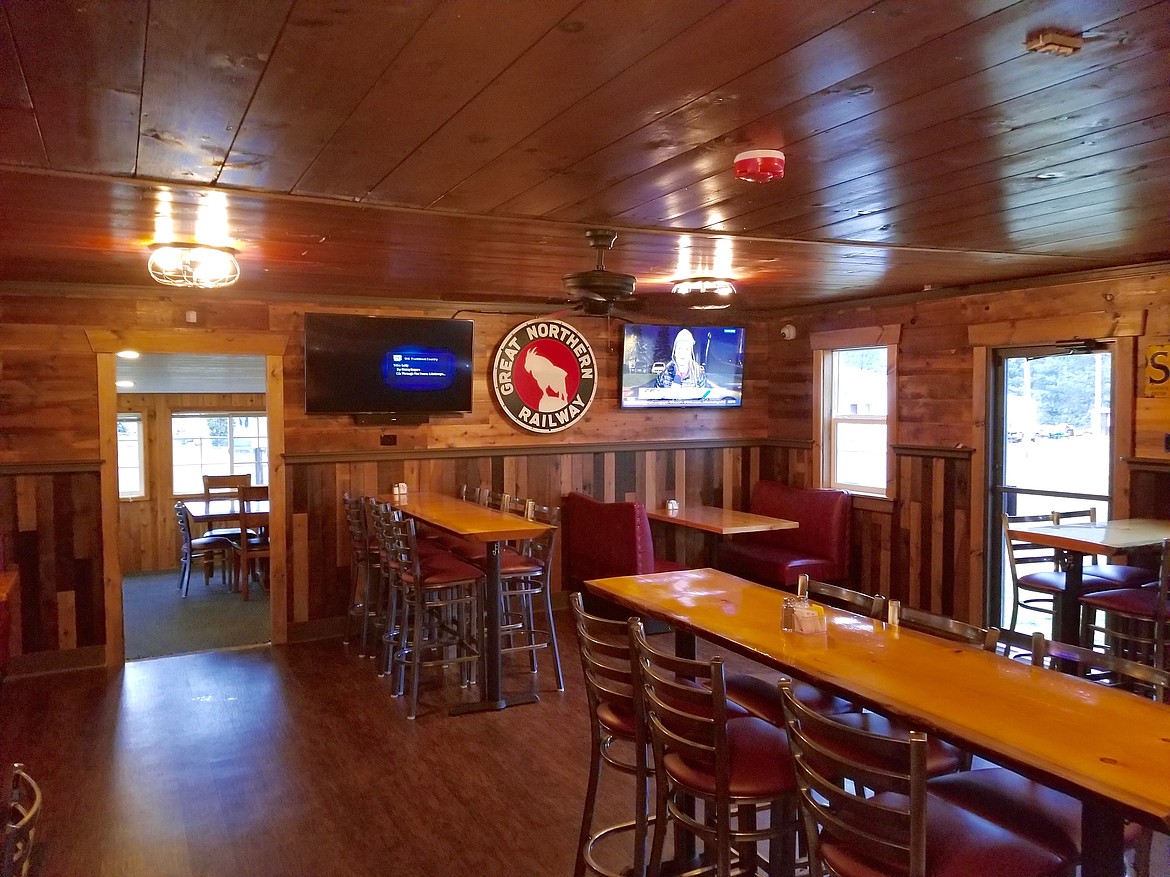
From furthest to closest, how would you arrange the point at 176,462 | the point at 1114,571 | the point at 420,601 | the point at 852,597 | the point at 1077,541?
the point at 176,462
the point at 1114,571
the point at 420,601
the point at 1077,541
the point at 852,597

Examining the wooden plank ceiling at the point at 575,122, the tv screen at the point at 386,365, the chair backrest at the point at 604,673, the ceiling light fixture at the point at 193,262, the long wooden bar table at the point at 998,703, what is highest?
the wooden plank ceiling at the point at 575,122

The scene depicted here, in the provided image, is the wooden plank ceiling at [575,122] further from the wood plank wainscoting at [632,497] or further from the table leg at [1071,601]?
the wood plank wainscoting at [632,497]

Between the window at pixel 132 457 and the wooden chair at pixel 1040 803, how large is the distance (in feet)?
29.0

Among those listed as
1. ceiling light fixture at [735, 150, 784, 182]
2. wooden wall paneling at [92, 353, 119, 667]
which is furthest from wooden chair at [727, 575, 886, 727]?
wooden wall paneling at [92, 353, 119, 667]

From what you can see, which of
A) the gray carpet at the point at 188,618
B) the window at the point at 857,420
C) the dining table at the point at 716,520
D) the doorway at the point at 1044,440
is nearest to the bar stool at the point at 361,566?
the gray carpet at the point at 188,618

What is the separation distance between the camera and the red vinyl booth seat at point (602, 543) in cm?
561

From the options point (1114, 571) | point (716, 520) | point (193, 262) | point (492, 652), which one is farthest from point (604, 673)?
point (1114, 571)

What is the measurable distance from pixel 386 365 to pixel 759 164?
394cm

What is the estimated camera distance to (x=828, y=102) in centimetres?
206

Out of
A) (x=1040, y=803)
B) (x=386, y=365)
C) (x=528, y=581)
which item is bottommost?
(x=528, y=581)

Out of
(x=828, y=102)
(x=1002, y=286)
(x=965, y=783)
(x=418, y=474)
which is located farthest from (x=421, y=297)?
(x=965, y=783)

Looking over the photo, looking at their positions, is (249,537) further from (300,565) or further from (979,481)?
(979,481)

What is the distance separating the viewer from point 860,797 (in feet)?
5.89

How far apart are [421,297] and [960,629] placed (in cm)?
442
